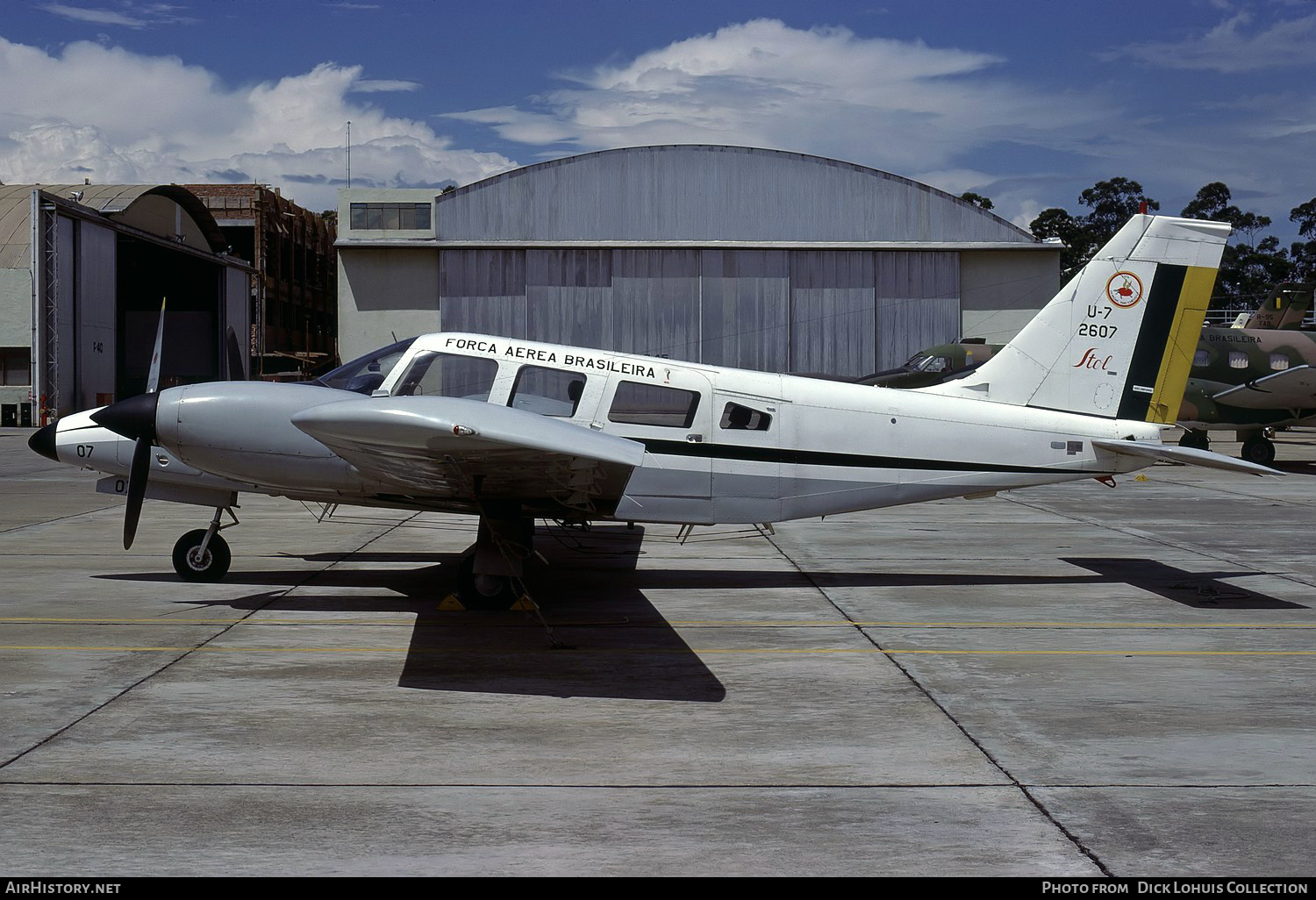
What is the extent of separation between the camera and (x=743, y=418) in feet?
34.9

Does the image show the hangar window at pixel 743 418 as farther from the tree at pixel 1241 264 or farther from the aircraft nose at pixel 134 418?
the tree at pixel 1241 264

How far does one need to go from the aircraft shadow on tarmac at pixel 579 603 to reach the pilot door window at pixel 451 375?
191 cm

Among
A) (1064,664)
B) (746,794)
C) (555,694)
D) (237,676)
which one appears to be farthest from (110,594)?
(1064,664)

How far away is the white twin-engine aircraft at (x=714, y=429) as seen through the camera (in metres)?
9.65

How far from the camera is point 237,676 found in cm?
750

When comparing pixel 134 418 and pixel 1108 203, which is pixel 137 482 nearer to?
pixel 134 418

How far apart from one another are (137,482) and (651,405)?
451 centimetres

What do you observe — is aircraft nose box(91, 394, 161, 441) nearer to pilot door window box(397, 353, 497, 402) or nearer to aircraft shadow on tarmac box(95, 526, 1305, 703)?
aircraft shadow on tarmac box(95, 526, 1305, 703)

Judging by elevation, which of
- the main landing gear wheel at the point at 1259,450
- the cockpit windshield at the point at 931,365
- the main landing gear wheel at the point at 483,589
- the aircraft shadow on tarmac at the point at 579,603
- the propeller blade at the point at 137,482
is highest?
the cockpit windshield at the point at 931,365

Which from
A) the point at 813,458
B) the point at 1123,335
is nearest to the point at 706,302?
the point at 1123,335

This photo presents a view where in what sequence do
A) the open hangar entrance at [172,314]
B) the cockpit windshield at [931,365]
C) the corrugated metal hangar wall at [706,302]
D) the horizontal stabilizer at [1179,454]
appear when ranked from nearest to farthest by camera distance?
1. the horizontal stabilizer at [1179,454]
2. the cockpit windshield at [931,365]
3. the corrugated metal hangar wall at [706,302]
4. the open hangar entrance at [172,314]

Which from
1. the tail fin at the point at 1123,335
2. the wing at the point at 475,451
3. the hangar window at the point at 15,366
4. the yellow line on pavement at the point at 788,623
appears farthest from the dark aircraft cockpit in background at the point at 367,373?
the hangar window at the point at 15,366

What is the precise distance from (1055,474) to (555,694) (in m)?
6.07

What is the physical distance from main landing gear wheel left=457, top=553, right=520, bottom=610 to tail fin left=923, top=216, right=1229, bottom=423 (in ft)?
15.5
